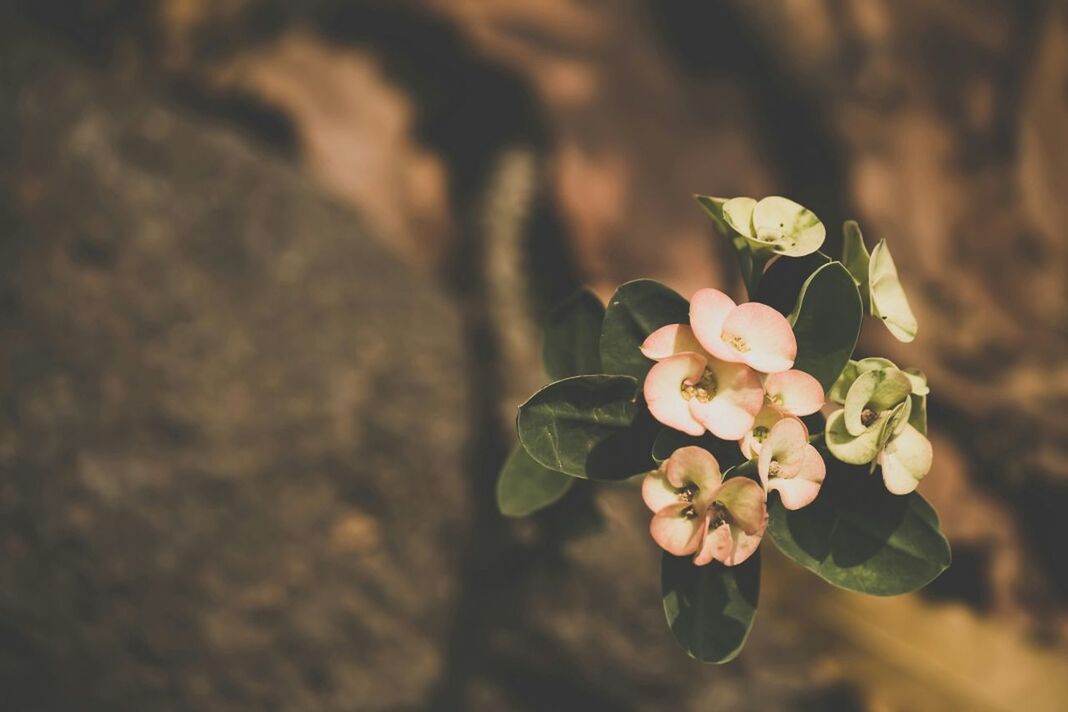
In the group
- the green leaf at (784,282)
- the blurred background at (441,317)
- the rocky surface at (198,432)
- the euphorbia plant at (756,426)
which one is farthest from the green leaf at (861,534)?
the rocky surface at (198,432)

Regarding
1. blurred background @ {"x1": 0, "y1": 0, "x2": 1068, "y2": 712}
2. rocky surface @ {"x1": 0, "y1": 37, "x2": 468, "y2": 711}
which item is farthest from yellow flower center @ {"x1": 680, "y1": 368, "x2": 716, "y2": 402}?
rocky surface @ {"x1": 0, "y1": 37, "x2": 468, "y2": 711}

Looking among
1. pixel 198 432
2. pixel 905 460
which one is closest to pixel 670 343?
pixel 905 460

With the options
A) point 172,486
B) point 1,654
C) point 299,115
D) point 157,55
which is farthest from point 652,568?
point 157,55

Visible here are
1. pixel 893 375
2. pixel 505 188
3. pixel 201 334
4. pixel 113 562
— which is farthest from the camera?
pixel 505 188

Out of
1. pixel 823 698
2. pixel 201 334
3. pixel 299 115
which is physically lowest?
pixel 823 698

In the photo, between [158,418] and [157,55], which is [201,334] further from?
[157,55]

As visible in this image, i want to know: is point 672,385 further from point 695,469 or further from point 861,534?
point 861,534

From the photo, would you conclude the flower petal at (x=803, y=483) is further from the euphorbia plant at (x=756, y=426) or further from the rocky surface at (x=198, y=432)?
the rocky surface at (x=198, y=432)
